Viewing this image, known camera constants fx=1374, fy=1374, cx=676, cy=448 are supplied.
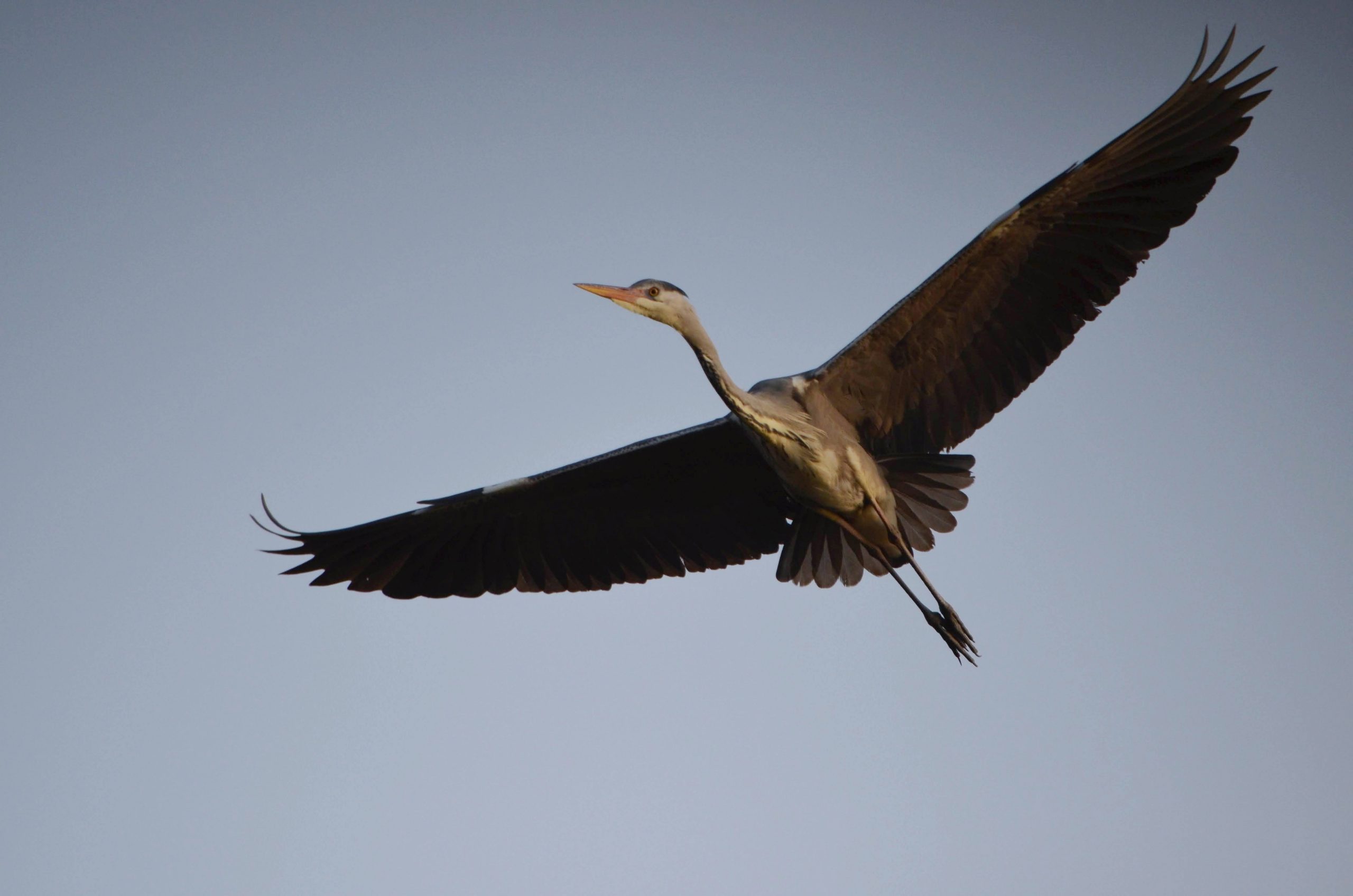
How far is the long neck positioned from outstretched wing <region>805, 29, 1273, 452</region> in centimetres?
58

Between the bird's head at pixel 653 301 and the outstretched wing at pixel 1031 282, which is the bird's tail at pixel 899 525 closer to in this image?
the outstretched wing at pixel 1031 282

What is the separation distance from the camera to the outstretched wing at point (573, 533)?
7.52 metres

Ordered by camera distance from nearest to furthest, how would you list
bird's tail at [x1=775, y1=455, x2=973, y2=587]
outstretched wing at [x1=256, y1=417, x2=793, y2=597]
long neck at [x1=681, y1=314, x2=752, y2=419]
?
1. long neck at [x1=681, y1=314, x2=752, y2=419]
2. bird's tail at [x1=775, y1=455, x2=973, y2=587]
3. outstretched wing at [x1=256, y1=417, x2=793, y2=597]

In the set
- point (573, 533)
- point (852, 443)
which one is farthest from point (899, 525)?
point (573, 533)

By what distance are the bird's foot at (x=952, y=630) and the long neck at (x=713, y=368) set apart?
1342 mm

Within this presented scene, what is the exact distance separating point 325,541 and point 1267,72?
208 inches

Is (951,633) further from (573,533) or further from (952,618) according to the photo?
(573,533)

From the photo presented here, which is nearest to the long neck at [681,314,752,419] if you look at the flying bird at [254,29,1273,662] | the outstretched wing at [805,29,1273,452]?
the flying bird at [254,29,1273,662]

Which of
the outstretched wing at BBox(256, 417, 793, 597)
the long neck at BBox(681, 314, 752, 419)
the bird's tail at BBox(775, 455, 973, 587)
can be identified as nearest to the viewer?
the long neck at BBox(681, 314, 752, 419)

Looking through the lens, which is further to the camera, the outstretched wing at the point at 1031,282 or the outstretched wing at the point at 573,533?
the outstretched wing at the point at 573,533

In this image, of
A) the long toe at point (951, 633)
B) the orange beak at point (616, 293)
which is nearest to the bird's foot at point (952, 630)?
the long toe at point (951, 633)

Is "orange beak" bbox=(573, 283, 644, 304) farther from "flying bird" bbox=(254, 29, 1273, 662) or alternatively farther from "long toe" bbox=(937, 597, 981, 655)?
"long toe" bbox=(937, 597, 981, 655)

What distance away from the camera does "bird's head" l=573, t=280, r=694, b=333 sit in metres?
6.46

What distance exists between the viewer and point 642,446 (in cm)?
724
